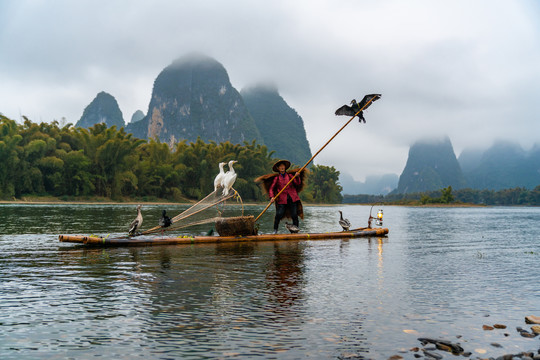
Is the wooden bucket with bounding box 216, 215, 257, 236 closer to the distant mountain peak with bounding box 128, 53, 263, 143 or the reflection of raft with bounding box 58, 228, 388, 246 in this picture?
the reflection of raft with bounding box 58, 228, 388, 246

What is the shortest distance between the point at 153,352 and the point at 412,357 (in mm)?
2414

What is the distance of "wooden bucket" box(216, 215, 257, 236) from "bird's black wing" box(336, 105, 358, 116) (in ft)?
14.8

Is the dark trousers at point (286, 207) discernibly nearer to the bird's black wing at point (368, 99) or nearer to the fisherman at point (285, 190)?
the fisherman at point (285, 190)

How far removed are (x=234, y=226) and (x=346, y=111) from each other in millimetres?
5250

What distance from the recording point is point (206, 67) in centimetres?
18738

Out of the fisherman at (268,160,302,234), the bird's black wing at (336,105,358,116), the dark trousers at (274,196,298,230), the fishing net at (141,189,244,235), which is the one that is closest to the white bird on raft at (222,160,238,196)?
the fishing net at (141,189,244,235)

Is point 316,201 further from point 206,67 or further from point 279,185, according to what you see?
point 206,67

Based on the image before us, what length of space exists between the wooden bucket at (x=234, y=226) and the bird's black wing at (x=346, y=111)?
452 cm

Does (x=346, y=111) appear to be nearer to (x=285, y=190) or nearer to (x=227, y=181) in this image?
(x=285, y=190)

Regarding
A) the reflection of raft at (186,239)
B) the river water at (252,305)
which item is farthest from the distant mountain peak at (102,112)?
the river water at (252,305)

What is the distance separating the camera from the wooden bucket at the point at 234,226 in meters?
13.8

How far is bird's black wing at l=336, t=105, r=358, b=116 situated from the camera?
48.6ft

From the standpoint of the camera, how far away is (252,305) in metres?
5.99

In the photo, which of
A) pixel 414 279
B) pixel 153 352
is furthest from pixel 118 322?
pixel 414 279
